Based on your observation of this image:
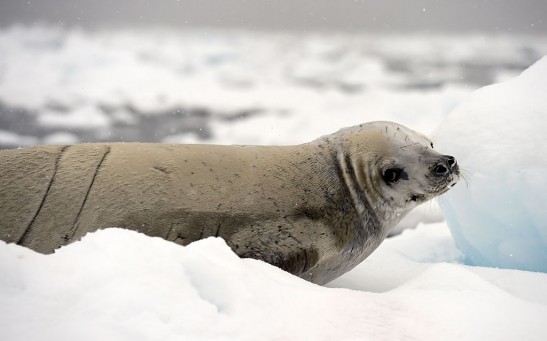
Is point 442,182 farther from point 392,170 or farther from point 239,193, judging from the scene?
point 239,193

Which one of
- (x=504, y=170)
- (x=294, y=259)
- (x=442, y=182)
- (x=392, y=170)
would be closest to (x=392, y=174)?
(x=392, y=170)

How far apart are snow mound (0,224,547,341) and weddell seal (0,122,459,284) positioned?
0.50 m

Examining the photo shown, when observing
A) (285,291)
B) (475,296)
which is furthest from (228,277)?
(475,296)

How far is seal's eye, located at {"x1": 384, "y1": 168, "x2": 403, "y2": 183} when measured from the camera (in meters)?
2.75

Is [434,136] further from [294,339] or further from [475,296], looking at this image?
[294,339]

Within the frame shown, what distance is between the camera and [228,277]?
149 cm

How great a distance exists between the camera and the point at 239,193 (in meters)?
2.43

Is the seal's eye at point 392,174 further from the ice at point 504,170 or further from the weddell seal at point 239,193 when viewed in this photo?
the ice at point 504,170

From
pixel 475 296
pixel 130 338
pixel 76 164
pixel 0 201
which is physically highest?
pixel 130 338

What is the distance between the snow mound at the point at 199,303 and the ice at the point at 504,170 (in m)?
1.61

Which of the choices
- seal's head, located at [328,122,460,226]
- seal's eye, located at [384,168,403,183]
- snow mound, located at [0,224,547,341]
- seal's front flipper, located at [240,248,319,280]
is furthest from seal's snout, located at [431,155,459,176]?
snow mound, located at [0,224,547,341]

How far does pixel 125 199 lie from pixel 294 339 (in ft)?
3.96

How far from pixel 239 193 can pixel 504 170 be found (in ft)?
5.76

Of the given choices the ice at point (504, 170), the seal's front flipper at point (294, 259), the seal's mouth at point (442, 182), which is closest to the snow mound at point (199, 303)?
the seal's front flipper at point (294, 259)
